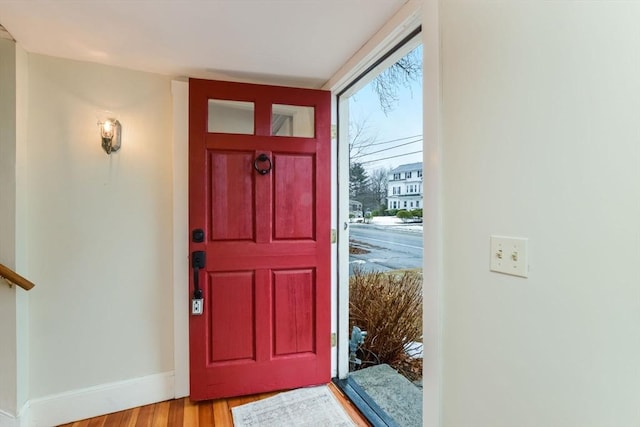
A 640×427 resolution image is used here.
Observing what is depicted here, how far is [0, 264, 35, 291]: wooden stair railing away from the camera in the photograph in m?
1.62

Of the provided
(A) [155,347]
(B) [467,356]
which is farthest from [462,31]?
(A) [155,347]

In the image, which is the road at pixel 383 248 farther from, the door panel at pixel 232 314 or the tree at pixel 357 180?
the door panel at pixel 232 314

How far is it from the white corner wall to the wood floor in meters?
1.20

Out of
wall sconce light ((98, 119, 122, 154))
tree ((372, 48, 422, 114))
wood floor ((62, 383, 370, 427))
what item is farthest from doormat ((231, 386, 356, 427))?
tree ((372, 48, 422, 114))

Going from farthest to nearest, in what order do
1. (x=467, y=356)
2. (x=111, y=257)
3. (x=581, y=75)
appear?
(x=111, y=257) < (x=467, y=356) < (x=581, y=75)

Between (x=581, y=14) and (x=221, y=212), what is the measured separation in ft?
6.00

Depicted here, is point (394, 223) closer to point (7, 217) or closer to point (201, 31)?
point (201, 31)

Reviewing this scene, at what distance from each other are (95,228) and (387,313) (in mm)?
1900

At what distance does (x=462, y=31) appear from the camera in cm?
112

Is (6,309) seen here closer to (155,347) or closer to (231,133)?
(155,347)

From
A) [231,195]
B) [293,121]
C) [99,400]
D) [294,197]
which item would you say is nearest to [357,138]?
[293,121]

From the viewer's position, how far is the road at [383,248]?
1908 mm

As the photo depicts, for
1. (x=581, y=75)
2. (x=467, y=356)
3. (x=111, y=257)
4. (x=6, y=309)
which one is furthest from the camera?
(x=111, y=257)

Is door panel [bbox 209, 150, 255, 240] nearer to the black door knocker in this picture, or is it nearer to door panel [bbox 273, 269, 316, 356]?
the black door knocker
